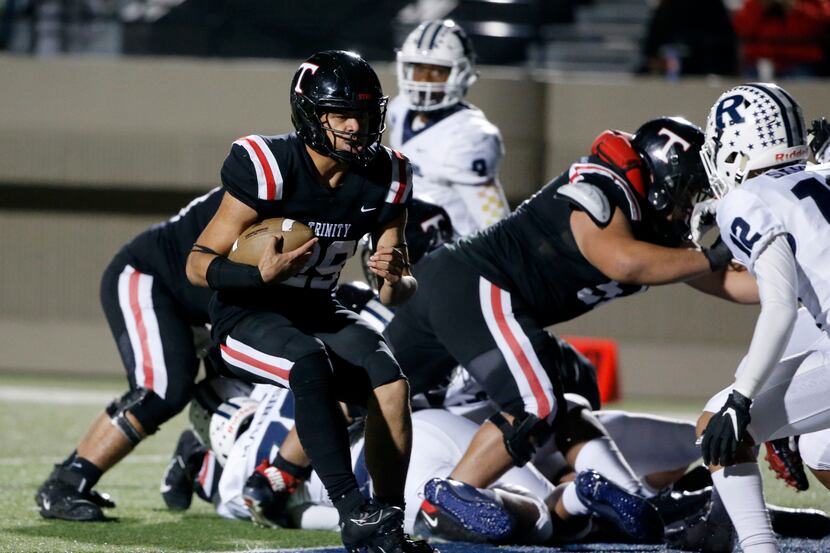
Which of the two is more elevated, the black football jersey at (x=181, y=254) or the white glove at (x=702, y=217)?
the white glove at (x=702, y=217)

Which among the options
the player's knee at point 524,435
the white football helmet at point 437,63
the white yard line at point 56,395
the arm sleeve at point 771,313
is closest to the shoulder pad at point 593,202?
the player's knee at point 524,435

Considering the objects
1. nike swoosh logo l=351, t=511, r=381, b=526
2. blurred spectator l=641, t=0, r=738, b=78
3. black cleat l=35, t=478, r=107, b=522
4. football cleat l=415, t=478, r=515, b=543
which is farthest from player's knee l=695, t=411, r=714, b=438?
blurred spectator l=641, t=0, r=738, b=78

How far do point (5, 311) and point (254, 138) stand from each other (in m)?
6.36

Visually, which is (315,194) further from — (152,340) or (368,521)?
(152,340)

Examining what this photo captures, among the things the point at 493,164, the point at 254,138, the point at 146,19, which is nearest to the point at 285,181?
the point at 254,138

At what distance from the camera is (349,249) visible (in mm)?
3893

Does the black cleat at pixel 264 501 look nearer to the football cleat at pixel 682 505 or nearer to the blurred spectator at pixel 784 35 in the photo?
the football cleat at pixel 682 505

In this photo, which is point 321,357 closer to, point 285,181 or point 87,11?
point 285,181

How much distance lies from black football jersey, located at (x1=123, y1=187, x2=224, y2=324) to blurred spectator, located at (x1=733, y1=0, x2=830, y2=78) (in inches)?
215

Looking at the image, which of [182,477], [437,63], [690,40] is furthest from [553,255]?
[690,40]

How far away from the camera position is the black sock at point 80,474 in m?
4.47

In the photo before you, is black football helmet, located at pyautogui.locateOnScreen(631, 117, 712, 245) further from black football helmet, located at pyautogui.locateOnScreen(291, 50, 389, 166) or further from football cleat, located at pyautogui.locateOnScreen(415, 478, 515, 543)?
football cleat, located at pyautogui.locateOnScreen(415, 478, 515, 543)

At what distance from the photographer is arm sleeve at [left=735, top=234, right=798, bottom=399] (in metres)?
3.15

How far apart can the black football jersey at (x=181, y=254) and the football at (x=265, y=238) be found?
0.96 metres
